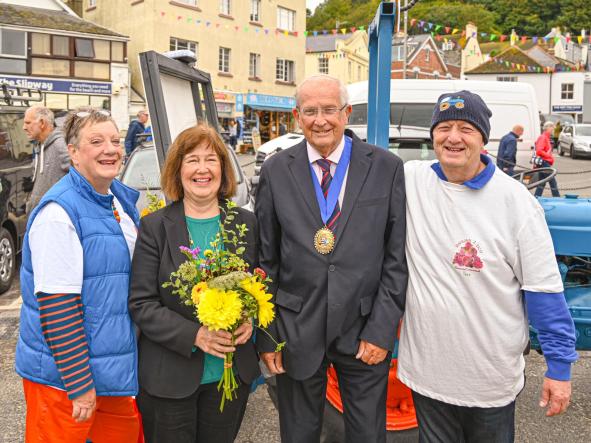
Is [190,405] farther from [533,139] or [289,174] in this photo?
[533,139]

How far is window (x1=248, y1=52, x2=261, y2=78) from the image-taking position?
31631 mm

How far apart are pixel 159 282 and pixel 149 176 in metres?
4.97

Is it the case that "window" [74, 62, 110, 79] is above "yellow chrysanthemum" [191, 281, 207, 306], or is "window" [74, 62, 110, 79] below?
above

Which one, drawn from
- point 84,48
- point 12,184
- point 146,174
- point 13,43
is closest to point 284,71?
point 84,48

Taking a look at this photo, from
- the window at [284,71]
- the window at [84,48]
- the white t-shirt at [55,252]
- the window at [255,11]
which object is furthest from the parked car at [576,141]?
the white t-shirt at [55,252]

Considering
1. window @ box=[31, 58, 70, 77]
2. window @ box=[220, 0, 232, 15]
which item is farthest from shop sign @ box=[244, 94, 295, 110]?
window @ box=[31, 58, 70, 77]

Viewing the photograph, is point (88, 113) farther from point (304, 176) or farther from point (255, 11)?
point (255, 11)

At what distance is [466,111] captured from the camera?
2227mm

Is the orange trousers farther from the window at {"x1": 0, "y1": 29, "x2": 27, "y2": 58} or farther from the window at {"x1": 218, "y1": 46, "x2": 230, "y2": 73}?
the window at {"x1": 218, "y1": 46, "x2": 230, "y2": 73}

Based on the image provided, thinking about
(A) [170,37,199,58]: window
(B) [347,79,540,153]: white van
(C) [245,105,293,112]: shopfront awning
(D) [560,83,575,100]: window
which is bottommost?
(B) [347,79,540,153]: white van

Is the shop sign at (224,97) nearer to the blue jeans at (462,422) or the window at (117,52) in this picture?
the window at (117,52)

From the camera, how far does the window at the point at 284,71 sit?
33066 millimetres

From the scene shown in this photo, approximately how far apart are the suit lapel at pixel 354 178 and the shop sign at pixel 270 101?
2900 centimetres

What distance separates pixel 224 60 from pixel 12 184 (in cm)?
2498
